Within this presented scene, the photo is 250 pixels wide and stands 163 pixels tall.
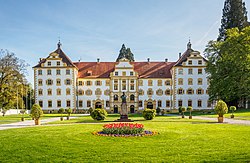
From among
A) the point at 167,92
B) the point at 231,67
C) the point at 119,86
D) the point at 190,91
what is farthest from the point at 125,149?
the point at 190,91

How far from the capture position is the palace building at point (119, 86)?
153 ft

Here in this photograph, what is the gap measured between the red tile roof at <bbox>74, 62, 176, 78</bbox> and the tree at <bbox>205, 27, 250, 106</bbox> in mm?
9682

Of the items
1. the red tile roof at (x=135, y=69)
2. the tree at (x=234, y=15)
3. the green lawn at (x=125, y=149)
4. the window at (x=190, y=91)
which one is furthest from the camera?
the red tile roof at (x=135, y=69)

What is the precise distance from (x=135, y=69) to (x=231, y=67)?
18.7 metres

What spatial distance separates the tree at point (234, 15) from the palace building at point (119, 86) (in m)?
8.00

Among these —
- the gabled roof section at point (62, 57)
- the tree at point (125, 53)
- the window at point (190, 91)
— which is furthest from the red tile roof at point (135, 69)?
the tree at point (125, 53)

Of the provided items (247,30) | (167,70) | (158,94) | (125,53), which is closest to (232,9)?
(247,30)

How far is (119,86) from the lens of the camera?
1855 inches

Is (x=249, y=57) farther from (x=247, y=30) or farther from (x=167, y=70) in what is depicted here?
(x=167, y=70)

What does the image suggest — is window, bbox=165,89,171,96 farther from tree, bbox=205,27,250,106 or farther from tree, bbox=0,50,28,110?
tree, bbox=0,50,28,110

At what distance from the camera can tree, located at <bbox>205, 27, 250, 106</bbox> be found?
35031mm

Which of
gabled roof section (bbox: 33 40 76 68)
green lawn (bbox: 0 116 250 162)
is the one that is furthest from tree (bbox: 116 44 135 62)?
green lawn (bbox: 0 116 250 162)

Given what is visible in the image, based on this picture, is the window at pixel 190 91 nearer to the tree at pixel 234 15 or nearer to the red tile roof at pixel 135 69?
the red tile roof at pixel 135 69

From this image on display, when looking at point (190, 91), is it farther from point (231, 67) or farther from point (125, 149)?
point (125, 149)
